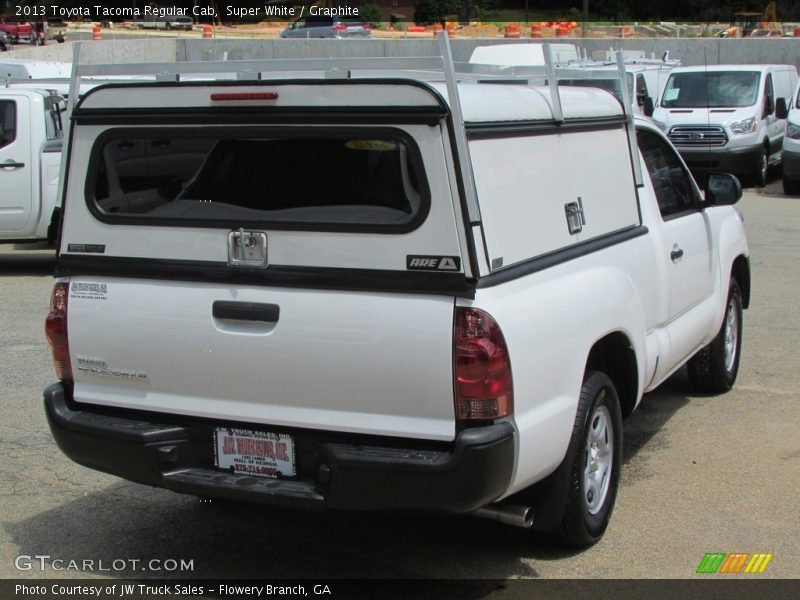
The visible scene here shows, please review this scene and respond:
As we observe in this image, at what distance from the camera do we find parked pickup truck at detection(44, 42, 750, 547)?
3.94 m

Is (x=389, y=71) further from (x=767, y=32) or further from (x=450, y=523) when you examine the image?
(x=767, y=32)

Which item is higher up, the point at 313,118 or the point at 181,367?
the point at 313,118

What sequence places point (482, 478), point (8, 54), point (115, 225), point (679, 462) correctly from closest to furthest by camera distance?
point (482, 478)
point (115, 225)
point (679, 462)
point (8, 54)

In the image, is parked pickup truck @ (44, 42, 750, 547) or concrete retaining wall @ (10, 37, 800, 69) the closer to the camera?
parked pickup truck @ (44, 42, 750, 547)

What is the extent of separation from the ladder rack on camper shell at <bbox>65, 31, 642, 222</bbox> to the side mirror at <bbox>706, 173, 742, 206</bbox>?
4.10 feet

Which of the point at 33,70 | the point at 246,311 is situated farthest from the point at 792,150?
the point at 246,311

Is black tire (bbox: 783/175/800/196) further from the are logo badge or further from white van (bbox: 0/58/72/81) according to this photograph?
the are logo badge

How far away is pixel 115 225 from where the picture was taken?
4.52 metres

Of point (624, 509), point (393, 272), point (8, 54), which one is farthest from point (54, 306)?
point (8, 54)

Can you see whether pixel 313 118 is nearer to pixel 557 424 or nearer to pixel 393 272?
pixel 393 272

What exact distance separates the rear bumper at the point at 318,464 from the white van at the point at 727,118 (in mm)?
15957

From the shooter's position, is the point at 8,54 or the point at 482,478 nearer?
the point at 482,478

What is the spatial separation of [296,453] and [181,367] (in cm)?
58

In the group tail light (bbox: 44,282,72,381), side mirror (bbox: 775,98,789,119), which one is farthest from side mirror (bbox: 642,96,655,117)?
tail light (bbox: 44,282,72,381)
